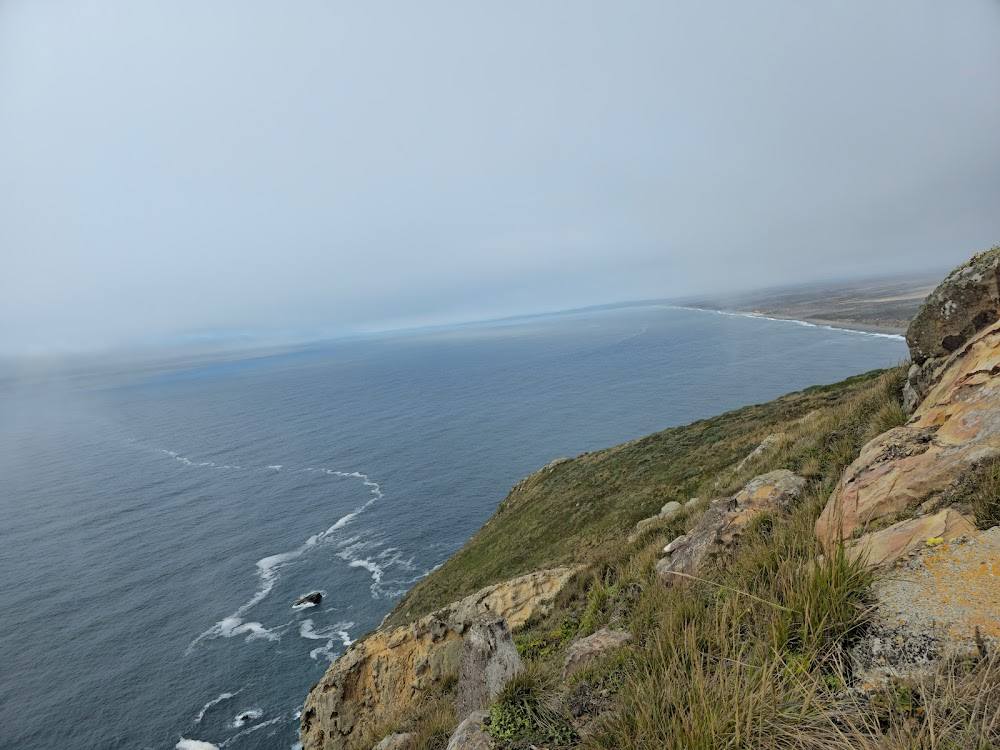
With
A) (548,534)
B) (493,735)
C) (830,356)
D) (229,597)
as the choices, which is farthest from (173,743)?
(830,356)

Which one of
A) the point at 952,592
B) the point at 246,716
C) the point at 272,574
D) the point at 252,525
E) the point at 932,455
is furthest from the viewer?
the point at 252,525

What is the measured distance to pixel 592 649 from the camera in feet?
17.9

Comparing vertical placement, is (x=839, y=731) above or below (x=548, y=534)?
above

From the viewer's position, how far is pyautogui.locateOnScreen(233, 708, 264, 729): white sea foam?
29062mm

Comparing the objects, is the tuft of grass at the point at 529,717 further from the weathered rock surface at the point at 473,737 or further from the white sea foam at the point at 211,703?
the white sea foam at the point at 211,703

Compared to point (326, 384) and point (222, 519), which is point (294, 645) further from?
point (326, 384)

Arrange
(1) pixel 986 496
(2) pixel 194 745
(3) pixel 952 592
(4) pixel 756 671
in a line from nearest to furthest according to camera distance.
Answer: (4) pixel 756 671
(3) pixel 952 592
(1) pixel 986 496
(2) pixel 194 745

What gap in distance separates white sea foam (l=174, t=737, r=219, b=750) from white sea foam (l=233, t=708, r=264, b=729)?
146 centimetres

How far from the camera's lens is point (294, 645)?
3547cm

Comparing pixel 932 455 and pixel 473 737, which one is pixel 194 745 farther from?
pixel 932 455

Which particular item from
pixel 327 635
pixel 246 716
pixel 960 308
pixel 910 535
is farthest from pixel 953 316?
pixel 327 635

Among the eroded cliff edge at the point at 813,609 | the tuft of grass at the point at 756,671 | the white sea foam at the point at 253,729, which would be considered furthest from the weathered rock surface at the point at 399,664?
the white sea foam at the point at 253,729

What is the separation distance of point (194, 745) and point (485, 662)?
35.6m

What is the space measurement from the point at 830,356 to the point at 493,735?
130 m
